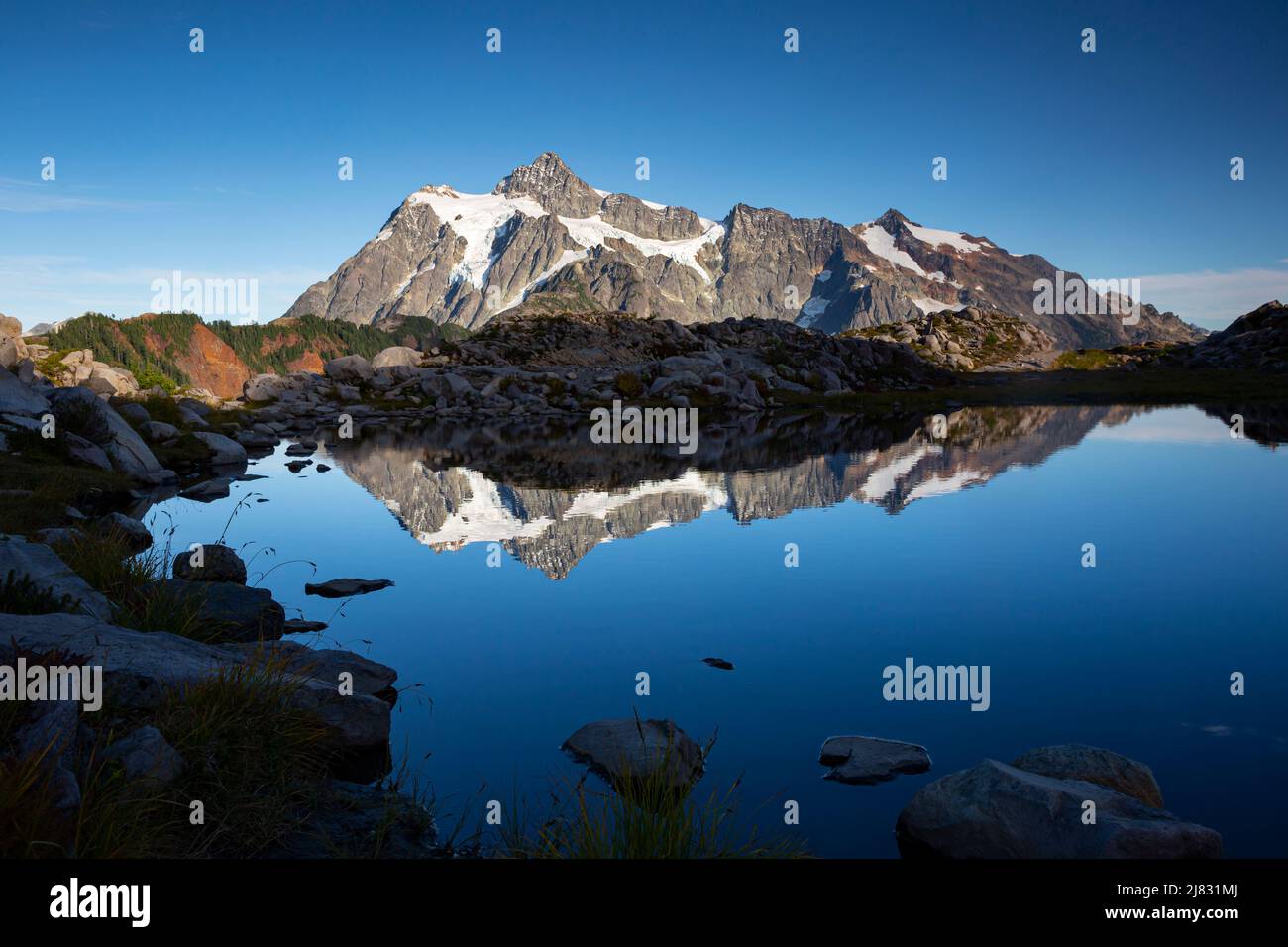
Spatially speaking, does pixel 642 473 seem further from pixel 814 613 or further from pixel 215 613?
pixel 215 613

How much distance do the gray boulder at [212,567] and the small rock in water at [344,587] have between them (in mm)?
1496

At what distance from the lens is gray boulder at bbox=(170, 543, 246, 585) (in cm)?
1753

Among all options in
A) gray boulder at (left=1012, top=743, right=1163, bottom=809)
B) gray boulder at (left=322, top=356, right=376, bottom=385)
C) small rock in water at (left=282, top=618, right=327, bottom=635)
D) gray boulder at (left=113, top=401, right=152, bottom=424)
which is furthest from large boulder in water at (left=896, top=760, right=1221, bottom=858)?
gray boulder at (left=322, top=356, right=376, bottom=385)

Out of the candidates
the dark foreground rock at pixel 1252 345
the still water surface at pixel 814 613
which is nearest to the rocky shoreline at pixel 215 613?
the still water surface at pixel 814 613

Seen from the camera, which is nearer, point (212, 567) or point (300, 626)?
point (300, 626)

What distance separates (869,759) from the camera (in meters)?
9.81

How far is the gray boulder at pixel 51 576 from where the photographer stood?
36.6 ft

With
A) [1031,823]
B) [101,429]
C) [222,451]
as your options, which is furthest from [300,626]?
[222,451]

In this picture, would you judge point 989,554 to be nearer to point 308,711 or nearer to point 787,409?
point 308,711

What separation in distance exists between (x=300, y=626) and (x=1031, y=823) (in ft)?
41.0

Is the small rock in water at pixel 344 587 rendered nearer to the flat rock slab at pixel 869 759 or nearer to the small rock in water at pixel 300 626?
the small rock in water at pixel 300 626

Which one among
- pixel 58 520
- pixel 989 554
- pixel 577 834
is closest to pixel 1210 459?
pixel 989 554

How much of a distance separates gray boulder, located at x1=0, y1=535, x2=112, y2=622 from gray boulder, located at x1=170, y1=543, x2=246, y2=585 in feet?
16.5

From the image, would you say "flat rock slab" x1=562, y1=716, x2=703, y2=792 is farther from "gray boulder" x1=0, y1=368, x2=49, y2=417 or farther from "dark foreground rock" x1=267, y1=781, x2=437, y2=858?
"gray boulder" x1=0, y1=368, x2=49, y2=417
